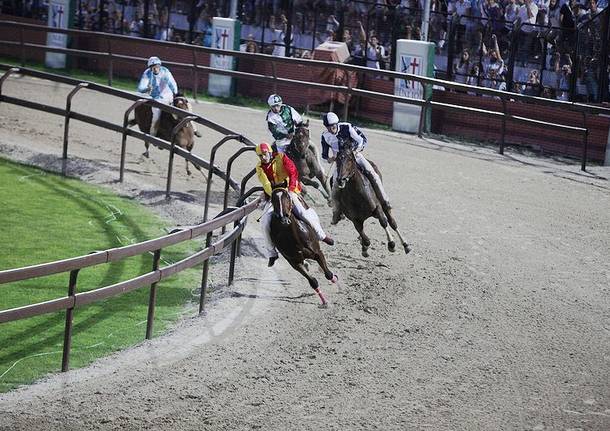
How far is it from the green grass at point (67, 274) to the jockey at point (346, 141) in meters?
2.16

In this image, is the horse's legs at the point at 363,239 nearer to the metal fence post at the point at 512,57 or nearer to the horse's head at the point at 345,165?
the horse's head at the point at 345,165

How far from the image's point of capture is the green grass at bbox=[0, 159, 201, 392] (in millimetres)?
10391

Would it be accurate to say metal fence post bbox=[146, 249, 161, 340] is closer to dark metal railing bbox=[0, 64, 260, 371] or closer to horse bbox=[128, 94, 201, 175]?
dark metal railing bbox=[0, 64, 260, 371]

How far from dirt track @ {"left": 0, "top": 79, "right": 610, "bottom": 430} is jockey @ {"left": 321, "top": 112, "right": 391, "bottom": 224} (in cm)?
78

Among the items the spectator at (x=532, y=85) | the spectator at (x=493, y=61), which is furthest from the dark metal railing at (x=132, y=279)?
the spectator at (x=493, y=61)

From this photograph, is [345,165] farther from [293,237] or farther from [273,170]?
[293,237]

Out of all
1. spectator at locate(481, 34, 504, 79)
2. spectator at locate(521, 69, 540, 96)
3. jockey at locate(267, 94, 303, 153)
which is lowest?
jockey at locate(267, 94, 303, 153)

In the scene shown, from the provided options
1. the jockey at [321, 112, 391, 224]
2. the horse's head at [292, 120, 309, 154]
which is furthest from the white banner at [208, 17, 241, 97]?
the jockey at [321, 112, 391, 224]

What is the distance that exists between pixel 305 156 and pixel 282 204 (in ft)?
14.7

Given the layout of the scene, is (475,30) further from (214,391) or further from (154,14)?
(214,391)

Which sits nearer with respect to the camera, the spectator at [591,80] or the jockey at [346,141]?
the jockey at [346,141]

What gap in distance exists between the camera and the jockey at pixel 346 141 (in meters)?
14.4

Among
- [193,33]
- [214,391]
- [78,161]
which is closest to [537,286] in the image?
[214,391]

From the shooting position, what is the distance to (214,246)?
37.6 feet
